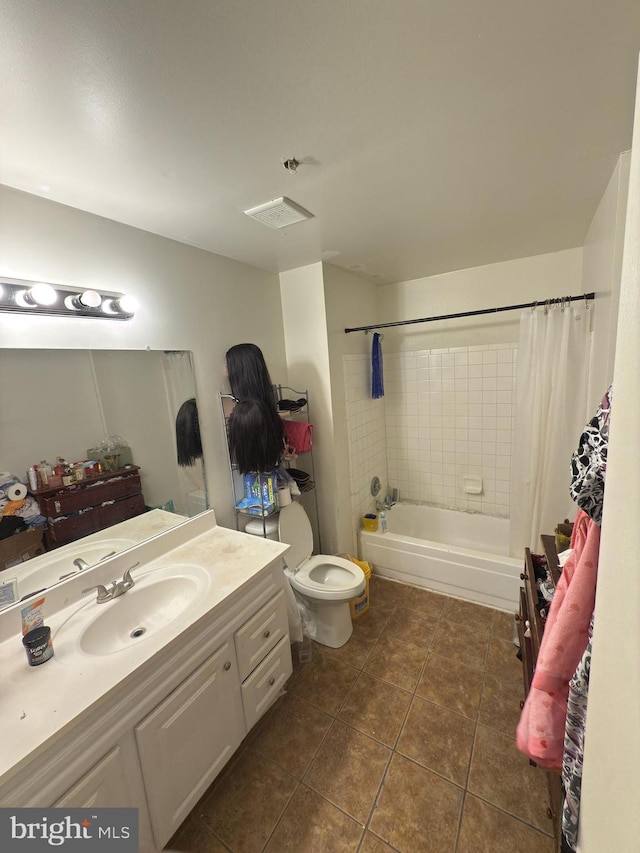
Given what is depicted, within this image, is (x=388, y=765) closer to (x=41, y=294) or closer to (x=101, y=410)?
(x=101, y=410)

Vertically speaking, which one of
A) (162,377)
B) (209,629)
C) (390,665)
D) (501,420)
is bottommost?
(390,665)

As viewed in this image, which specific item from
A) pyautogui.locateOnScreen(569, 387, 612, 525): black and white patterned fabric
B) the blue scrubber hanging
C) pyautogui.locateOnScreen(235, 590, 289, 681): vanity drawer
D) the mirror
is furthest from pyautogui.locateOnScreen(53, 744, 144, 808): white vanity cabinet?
the blue scrubber hanging

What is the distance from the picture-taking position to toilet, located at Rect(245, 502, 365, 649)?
1.83 metres

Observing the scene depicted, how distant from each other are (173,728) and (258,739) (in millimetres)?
651

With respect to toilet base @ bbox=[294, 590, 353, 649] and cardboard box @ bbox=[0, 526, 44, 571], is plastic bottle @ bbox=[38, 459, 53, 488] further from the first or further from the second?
toilet base @ bbox=[294, 590, 353, 649]

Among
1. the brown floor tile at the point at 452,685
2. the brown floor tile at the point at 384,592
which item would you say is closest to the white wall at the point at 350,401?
the brown floor tile at the point at 384,592

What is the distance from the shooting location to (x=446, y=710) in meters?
1.56

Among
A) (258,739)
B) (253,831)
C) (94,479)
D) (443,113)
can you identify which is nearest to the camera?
(443,113)

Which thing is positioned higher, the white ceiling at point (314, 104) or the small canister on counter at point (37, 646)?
the white ceiling at point (314, 104)

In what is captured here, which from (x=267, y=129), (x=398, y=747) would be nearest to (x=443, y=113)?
(x=267, y=129)

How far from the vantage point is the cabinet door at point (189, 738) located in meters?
1.01

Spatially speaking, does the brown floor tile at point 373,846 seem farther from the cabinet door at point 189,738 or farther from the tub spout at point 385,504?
the tub spout at point 385,504

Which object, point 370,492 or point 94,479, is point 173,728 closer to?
point 94,479

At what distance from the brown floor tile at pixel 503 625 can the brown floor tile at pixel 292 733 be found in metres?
1.12
